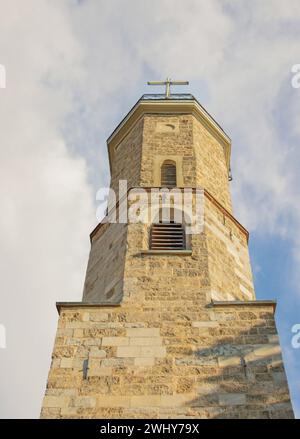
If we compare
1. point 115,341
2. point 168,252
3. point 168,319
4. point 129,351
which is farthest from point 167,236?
point 129,351

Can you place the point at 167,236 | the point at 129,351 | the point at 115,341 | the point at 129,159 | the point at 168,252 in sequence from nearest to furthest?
1. the point at 129,351
2. the point at 115,341
3. the point at 168,252
4. the point at 167,236
5. the point at 129,159

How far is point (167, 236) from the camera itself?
11.4 m

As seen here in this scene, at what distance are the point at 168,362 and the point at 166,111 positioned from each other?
8810 millimetres

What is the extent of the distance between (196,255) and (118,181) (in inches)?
168

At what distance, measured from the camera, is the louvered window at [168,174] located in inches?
516

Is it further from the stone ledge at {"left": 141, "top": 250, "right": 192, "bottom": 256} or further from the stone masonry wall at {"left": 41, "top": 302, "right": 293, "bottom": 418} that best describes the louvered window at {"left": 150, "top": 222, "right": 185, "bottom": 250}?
the stone masonry wall at {"left": 41, "top": 302, "right": 293, "bottom": 418}

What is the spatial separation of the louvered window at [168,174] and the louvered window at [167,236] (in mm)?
1694

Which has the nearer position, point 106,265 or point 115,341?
point 115,341

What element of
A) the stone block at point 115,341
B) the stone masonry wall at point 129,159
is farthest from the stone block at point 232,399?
the stone masonry wall at point 129,159

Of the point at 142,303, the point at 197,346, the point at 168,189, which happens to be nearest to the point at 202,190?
the point at 168,189

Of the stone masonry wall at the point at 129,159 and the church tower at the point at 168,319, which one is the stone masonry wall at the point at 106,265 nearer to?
the church tower at the point at 168,319

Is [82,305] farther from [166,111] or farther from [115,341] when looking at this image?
[166,111]
